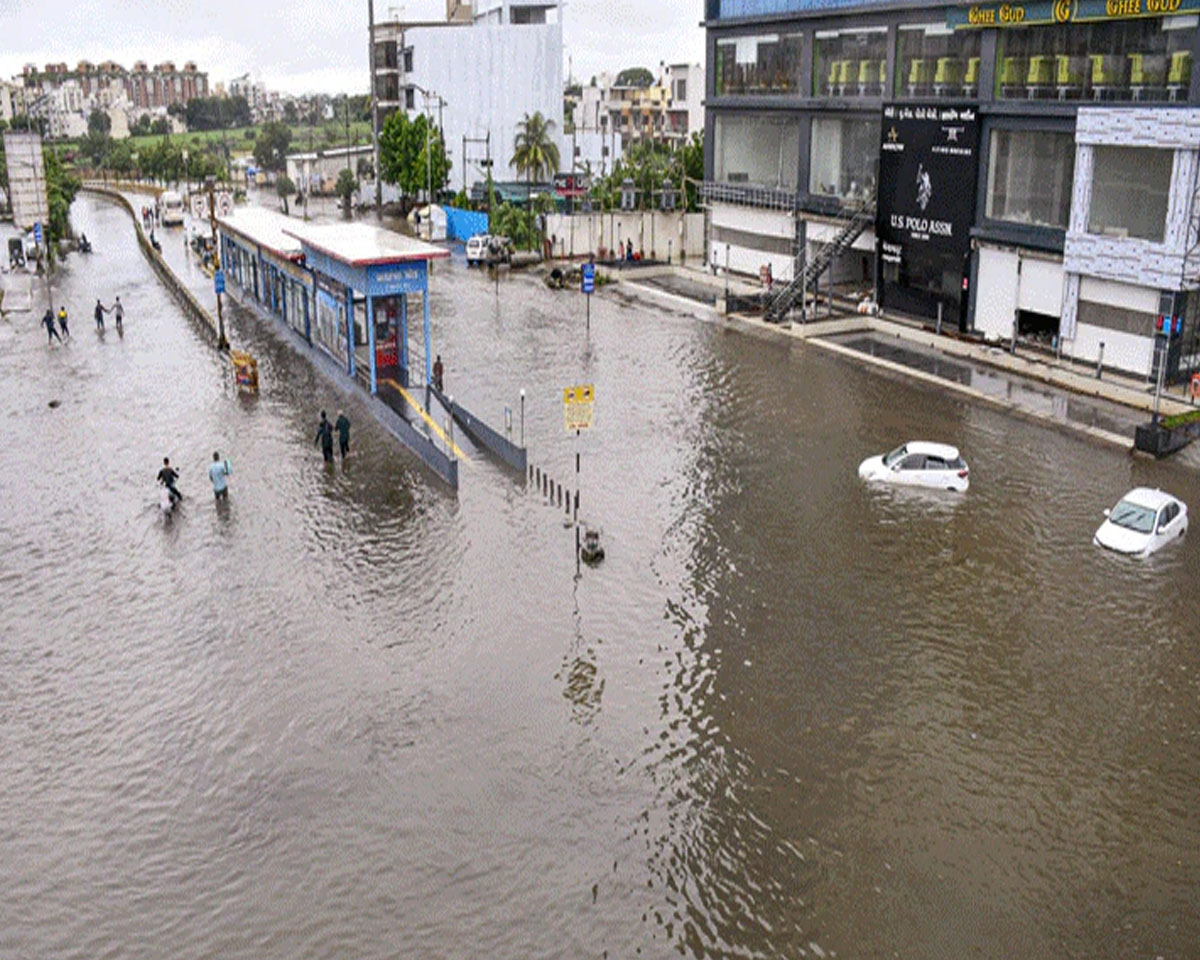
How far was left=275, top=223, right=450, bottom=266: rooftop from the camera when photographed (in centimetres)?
3991

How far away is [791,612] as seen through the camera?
82.1 ft

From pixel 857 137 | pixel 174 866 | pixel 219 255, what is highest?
pixel 857 137

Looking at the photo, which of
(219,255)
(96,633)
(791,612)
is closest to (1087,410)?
(791,612)

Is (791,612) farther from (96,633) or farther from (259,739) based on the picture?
(96,633)

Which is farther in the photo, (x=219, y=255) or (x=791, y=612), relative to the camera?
(x=219, y=255)

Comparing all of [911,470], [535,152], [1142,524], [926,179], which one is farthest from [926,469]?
[535,152]

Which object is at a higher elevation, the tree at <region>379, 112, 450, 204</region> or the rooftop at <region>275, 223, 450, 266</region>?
the tree at <region>379, 112, 450, 204</region>

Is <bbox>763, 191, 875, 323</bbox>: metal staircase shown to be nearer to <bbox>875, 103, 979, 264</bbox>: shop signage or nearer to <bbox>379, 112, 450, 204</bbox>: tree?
<bbox>875, 103, 979, 264</bbox>: shop signage

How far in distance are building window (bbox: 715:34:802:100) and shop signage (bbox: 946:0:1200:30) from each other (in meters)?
12.4

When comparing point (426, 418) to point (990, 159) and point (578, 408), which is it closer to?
point (578, 408)

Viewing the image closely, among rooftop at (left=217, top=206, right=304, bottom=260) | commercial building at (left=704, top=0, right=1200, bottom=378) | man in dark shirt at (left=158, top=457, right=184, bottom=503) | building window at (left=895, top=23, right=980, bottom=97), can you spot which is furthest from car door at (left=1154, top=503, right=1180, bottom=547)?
rooftop at (left=217, top=206, right=304, bottom=260)

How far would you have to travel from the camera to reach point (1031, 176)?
46.8 meters

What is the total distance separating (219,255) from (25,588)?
160ft

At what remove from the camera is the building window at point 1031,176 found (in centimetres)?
4547
